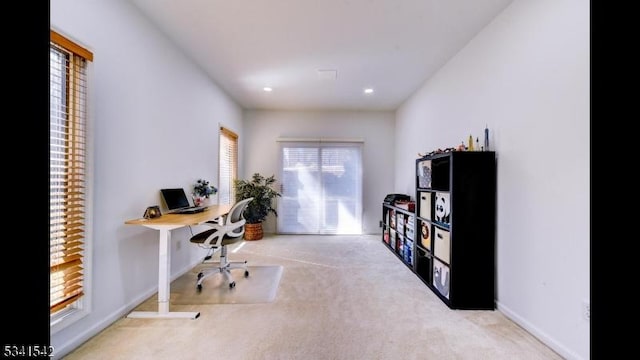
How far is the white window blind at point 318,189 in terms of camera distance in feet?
18.1

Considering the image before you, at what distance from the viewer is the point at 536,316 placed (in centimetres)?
192

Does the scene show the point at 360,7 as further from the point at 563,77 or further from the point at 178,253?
the point at 178,253

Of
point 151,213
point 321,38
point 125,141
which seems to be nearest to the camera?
point 125,141

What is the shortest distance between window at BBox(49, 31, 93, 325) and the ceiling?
2.84 ft

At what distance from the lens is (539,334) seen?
188 cm

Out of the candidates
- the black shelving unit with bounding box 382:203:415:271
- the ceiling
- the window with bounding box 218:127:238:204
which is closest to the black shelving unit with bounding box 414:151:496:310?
the black shelving unit with bounding box 382:203:415:271

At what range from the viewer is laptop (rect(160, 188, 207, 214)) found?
2709 millimetres

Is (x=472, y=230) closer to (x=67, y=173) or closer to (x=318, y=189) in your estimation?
(x=67, y=173)

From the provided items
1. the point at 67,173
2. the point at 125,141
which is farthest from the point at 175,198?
the point at 67,173

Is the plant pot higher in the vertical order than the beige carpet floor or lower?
higher

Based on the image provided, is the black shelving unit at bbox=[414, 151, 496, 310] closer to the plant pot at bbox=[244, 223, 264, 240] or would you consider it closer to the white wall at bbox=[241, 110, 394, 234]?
the white wall at bbox=[241, 110, 394, 234]

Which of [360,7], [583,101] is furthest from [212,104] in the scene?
[583,101]

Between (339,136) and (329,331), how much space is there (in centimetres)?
407
